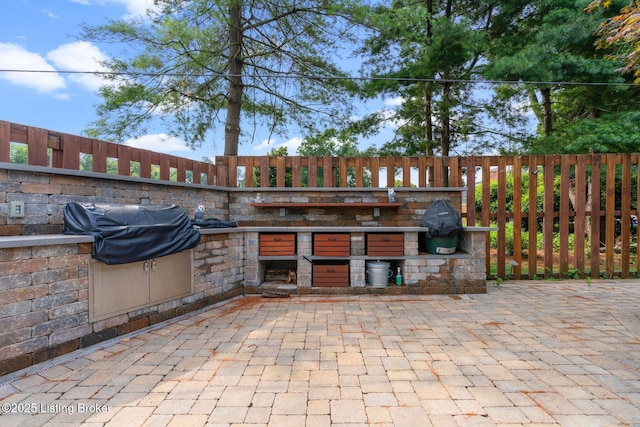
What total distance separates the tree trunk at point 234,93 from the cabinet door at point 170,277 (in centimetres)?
323

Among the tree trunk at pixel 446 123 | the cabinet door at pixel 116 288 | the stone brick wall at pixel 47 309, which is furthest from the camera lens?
the tree trunk at pixel 446 123

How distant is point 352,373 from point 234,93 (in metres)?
→ 5.72

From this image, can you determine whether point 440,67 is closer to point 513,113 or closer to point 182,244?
point 513,113

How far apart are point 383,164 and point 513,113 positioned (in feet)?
12.9

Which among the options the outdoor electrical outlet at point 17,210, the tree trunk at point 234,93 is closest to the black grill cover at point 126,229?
the outdoor electrical outlet at point 17,210

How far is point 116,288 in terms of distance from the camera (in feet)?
9.25

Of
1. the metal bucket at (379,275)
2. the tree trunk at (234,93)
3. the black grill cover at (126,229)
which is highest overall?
the tree trunk at (234,93)

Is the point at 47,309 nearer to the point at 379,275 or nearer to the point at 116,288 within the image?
the point at 116,288

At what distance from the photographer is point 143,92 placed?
18.1 feet

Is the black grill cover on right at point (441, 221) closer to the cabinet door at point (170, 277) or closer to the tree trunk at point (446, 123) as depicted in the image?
the tree trunk at point (446, 123)

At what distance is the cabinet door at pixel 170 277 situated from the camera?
3.17m

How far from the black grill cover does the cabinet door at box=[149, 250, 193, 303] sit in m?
0.18

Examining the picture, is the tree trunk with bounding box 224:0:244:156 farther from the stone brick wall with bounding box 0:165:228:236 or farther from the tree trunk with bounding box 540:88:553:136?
the tree trunk with bounding box 540:88:553:136

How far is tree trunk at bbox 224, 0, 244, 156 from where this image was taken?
5.77 metres
